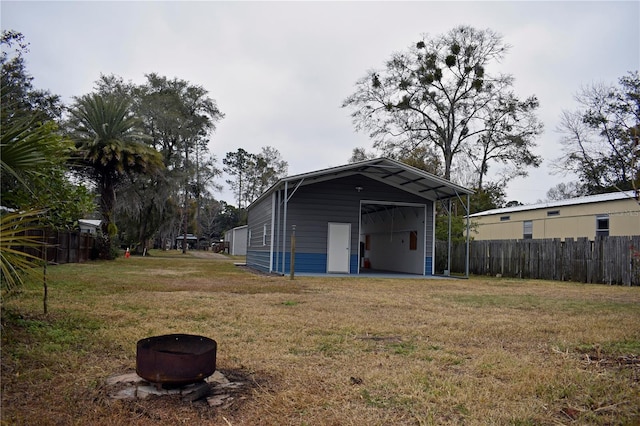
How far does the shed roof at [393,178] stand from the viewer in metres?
15.1

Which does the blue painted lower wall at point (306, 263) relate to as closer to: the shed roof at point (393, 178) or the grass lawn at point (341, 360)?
the shed roof at point (393, 178)

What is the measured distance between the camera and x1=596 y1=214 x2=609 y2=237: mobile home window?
17.8 meters

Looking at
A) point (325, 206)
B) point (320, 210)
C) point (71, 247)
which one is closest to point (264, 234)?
point (320, 210)

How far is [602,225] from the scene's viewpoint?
59.1ft

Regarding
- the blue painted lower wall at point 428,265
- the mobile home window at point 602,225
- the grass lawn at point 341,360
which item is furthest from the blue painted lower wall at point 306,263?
the mobile home window at point 602,225

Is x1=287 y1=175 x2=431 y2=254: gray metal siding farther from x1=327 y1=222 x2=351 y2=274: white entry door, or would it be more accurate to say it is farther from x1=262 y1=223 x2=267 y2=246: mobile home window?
x1=262 y1=223 x2=267 y2=246: mobile home window

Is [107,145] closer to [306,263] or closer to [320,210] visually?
[320,210]

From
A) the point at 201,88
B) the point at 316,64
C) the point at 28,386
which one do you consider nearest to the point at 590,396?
the point at 28,386

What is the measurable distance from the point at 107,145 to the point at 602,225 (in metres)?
20.1

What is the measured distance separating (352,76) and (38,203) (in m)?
23.9

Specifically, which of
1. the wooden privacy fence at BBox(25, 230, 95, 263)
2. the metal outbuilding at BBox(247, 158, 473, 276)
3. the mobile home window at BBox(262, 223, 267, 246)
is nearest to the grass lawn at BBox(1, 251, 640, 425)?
the metal outbuilding at BBox(247, 158, 473, 276)

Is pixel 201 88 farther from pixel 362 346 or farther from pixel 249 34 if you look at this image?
pixel 362 346

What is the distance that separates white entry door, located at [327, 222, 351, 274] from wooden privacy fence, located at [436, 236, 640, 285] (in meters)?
6.39

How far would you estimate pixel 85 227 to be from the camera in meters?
30.6
